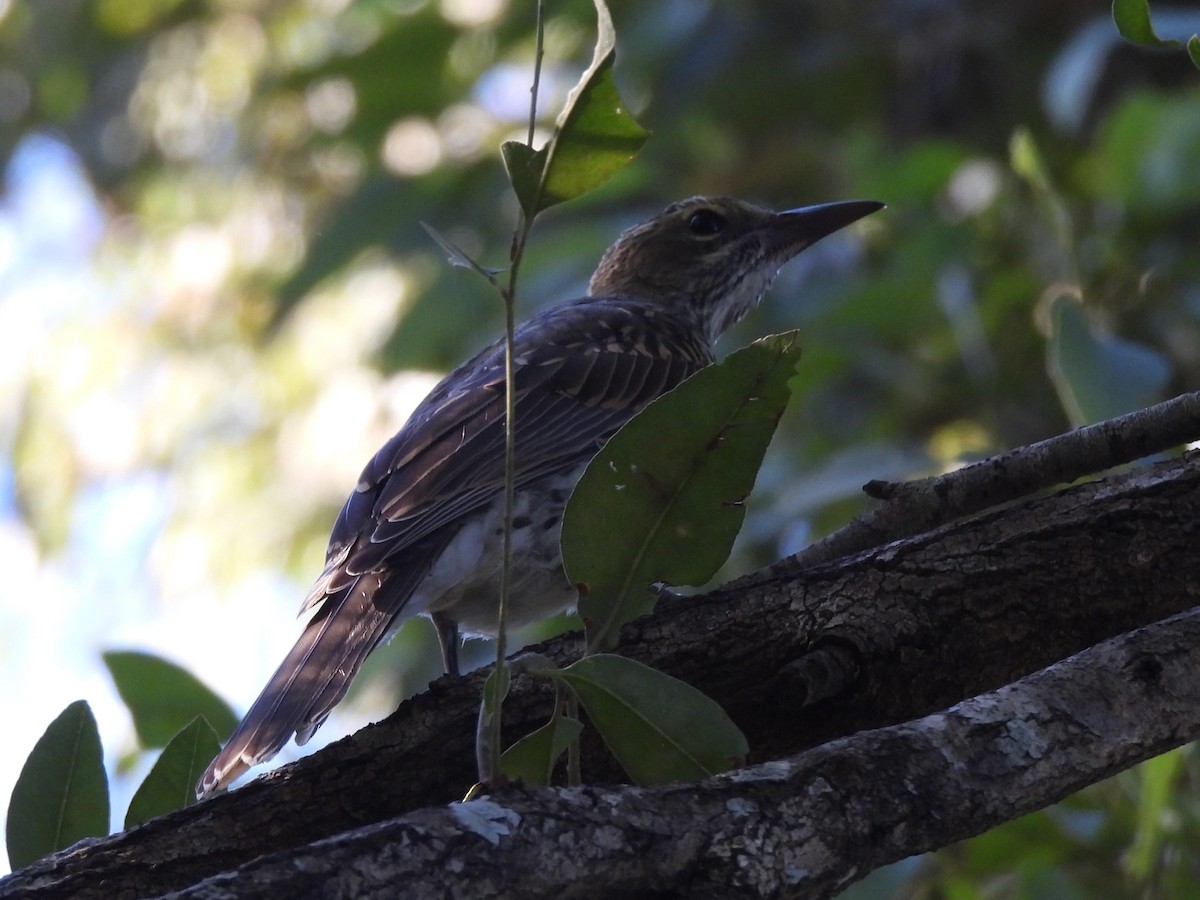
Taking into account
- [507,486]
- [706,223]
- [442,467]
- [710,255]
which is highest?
[706,223]

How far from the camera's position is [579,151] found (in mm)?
1637

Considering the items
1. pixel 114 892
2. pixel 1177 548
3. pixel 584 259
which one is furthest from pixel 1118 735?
pixel 584 259

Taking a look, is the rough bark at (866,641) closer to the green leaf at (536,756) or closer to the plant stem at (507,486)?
the green leaf at (536,756)

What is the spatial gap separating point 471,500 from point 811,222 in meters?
2.01

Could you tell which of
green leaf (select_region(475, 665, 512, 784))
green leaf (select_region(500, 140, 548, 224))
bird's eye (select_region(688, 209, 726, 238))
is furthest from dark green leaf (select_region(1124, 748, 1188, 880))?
bird's eye (select_region(688, 209, 726, 238))

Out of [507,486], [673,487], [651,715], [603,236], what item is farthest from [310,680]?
[603,236]

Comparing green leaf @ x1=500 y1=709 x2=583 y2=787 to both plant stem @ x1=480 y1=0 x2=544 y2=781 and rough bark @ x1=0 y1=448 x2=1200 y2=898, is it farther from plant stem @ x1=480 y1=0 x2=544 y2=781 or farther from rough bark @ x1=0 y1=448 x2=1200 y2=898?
rough bark @ x1=0 y1=448 x2=1200 y2=898

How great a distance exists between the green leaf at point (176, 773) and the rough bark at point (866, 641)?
0.20 metres

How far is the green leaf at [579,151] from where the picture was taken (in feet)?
5.30

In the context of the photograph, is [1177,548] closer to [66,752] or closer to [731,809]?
[731,809]

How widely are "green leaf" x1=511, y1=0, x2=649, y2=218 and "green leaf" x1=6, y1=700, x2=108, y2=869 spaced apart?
3.40 ft

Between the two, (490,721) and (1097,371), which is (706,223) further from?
(490,721)


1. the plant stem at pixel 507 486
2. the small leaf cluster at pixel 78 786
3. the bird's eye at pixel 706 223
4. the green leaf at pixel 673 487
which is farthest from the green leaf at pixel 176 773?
the bird's eye at pixel 706 223

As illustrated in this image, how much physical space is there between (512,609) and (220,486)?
415 centimetres
